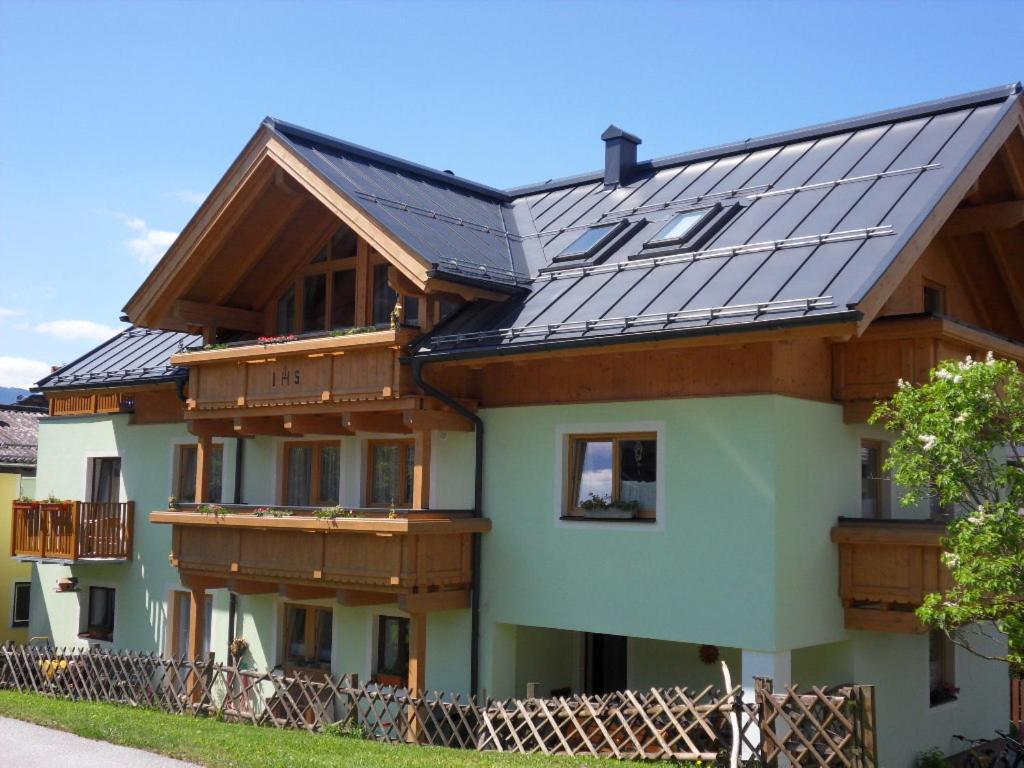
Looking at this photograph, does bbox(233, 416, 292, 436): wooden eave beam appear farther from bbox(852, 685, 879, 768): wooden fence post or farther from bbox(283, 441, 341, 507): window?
bbox(852, 685, 879, 768): wooden fence post

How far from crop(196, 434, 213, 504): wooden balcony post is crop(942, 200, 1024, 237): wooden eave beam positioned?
1296cm

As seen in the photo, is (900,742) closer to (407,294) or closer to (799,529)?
(799,529)

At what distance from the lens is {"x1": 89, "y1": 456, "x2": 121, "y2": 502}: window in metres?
24.4

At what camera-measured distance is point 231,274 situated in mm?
19891

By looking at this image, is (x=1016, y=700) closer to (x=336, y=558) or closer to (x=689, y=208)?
(x=689, y=208)

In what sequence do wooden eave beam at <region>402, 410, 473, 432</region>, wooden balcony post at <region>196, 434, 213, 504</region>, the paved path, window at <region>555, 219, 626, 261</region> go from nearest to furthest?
1. the paved path
2. wooden eave beam at <region>402, 410, 473, 432</region>
3. window at <region>555, 219, 626, 261</region>
4. wooden balcony post at <region>196, 434, 213, 504</region>

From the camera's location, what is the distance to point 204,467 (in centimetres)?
2028

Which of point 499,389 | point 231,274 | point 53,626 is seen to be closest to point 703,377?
point 499,389

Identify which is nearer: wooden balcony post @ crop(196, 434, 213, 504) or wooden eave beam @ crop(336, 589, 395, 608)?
wooden eave beam @ crop(336, 589, 395, 608)

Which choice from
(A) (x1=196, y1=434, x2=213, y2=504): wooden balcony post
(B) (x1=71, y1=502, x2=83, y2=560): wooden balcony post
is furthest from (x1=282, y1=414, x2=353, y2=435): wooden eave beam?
(B) (x1=71, y1=502, x2=83, y2=560): wooden balcony post

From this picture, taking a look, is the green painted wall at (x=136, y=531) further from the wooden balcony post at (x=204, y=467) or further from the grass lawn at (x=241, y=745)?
the grass lawn at (x=241, y=745)

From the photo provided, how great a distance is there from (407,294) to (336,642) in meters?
6.07

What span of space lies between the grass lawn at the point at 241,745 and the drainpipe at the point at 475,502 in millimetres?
2012

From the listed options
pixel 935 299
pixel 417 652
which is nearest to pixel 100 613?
pixel 417 652
